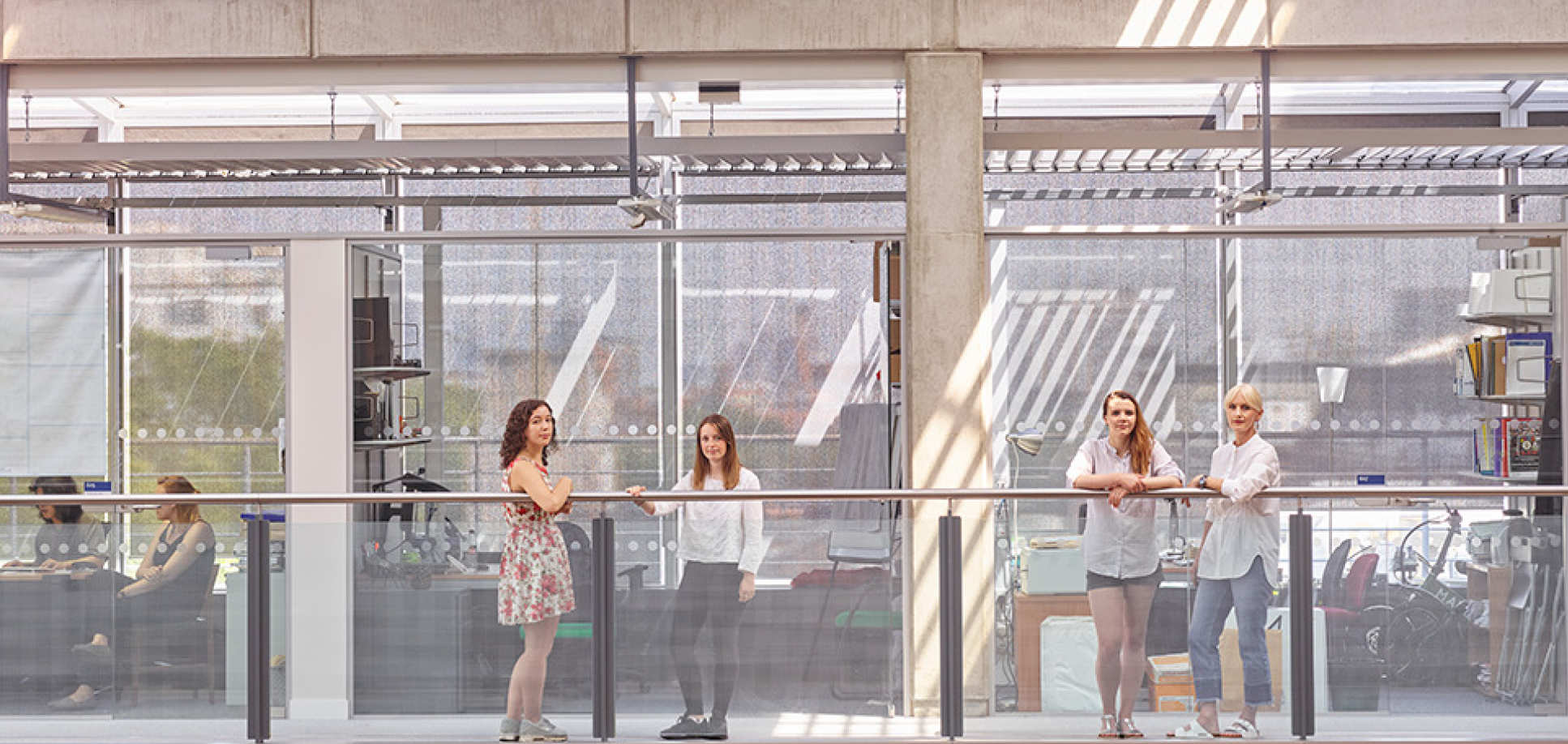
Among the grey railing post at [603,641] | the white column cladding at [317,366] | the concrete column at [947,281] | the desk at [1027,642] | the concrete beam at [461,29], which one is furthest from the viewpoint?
the white column cladding at [317,366]

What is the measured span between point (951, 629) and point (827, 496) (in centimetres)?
86

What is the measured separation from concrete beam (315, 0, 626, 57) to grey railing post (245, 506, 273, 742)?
3.03 meters

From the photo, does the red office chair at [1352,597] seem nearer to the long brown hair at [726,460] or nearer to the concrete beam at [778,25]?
the long brown hair at [726,460]

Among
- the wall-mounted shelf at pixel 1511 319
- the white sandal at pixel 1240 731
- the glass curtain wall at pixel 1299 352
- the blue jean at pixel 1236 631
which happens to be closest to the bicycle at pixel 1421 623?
the blue jean at pixel 1236 631

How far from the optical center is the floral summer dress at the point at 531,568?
656 cm

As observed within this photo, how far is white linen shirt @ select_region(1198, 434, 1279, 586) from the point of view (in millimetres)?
6418

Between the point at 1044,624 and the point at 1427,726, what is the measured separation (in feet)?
5.78

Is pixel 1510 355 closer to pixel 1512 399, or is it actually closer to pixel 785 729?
pixel 1512 399

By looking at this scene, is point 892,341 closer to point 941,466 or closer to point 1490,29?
point 941,466

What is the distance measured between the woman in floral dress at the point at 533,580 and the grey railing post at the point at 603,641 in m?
0.13

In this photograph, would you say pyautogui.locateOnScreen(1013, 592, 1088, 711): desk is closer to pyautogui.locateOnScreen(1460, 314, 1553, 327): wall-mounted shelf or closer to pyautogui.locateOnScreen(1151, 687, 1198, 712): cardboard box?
pyautogui.locateOnScreen(1151, 687, 1198, 712): cardboard box

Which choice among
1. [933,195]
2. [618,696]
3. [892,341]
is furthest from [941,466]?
[618,696]

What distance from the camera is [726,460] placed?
7.13 metres

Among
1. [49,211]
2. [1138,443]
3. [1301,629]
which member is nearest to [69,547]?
[49,211]
